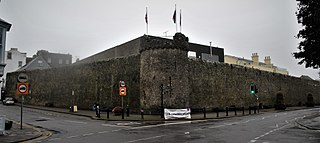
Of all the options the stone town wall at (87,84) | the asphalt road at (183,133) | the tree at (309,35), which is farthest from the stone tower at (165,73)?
the tree at (309,35)

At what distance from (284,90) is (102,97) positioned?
34666mm

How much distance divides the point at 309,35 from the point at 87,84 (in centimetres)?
2748

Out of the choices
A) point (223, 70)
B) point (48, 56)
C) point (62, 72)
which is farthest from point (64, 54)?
point (223, 70)

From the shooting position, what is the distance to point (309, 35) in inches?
624

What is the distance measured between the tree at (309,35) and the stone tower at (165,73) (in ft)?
39.8

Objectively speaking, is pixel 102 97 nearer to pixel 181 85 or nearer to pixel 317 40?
pixel 181 85

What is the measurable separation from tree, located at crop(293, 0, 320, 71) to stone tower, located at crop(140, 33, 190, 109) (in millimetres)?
12134

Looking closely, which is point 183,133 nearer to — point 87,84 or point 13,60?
point 87,84

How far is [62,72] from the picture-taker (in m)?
41.3

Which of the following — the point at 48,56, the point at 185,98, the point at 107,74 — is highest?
the point at 48,56

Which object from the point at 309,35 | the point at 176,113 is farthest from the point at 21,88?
the point at 309,35

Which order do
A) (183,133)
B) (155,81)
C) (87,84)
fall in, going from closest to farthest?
1. (183,133)
2. (155,81)
3. (87,84)

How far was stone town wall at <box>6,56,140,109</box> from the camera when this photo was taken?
30.3 m

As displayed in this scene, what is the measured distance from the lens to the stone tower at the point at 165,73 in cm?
2680
